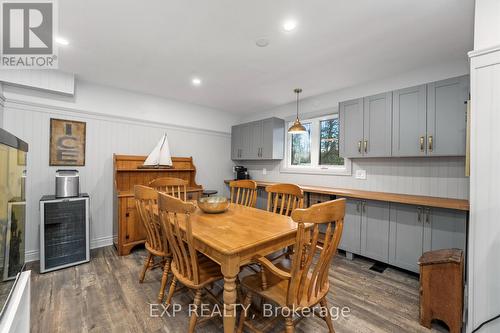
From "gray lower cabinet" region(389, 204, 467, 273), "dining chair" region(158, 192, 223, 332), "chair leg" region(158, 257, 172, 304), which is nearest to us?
"dining chair" region(158, 192, 223, 332)

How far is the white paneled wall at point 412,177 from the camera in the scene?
254 centimetres

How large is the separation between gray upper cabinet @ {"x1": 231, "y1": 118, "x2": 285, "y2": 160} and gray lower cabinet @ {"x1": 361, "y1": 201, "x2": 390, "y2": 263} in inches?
76.3

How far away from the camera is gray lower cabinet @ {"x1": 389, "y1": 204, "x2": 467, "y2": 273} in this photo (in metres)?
2.25

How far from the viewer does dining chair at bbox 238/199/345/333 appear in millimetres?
1161

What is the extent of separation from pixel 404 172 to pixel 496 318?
184 cm

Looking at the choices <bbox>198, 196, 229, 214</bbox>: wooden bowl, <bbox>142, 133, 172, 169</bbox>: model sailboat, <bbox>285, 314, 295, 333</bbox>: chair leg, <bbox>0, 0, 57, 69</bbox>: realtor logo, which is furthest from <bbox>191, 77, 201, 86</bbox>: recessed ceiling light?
<bbox>285, 314, 295, 333</bbox>: chair leg

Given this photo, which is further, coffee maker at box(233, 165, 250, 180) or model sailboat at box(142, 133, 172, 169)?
coffee maker at box(233, 165, 250, 180)

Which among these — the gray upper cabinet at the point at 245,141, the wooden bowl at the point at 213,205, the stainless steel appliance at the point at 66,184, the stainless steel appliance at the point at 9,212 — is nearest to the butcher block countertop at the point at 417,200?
the wooden bowl at the point at 213,205

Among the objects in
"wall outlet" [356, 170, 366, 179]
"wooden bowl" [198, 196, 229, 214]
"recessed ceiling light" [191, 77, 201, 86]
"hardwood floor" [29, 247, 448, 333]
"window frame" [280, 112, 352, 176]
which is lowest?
"hardwood floor" [29, 247, 448, 333]

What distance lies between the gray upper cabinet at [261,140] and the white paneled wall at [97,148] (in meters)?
0.68

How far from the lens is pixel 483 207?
144cm

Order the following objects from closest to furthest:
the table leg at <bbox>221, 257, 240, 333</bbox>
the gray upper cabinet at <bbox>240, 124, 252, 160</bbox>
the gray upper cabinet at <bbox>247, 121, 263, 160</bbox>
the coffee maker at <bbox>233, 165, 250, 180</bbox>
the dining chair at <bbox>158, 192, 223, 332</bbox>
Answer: the table leg at <bbox>221, 257, 240, 333</bbox> → the dining chair at <bbox>158, 192, 223, 332</bbox> → the gray upper cabinet at <bbox>247, 121, 263, 160</bbox> → the gray upper cabinet at <bbox>240, 124, 252, 160</bbox> → the coffee maker at <bbox>233, 165, 250, 180</bbox>

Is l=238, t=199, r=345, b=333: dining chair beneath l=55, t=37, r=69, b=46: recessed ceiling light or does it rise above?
beneath

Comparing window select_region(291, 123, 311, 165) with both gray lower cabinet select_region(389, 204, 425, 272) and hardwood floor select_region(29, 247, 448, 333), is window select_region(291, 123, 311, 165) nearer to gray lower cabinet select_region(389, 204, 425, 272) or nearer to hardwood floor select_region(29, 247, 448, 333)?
gray lower cabinet select_region(389, 204, 425, 272)
